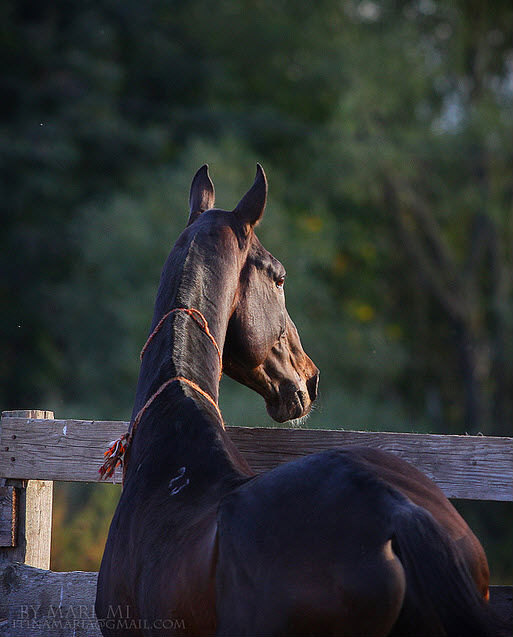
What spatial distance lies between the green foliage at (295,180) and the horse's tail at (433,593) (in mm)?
11897

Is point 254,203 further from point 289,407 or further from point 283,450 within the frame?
point 283,450

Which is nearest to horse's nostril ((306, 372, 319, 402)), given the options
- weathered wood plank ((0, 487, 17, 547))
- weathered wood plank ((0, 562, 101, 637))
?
weathered wood plank ((0, 562, 101, 637))

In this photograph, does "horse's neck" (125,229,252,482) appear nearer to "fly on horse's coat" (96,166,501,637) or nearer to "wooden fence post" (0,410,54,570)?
"fly on horse's coat" (96,166,501,637)

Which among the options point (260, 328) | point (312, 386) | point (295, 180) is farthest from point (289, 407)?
point (295, 180)

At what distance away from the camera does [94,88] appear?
59.6 ft

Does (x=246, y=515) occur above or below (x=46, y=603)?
above

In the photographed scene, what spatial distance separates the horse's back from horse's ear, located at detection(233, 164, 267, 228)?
4.97 feet

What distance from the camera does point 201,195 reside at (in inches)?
145

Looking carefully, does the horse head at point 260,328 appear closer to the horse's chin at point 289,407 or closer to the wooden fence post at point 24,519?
the horse's chin at point 289,407

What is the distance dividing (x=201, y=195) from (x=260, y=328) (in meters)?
0.73

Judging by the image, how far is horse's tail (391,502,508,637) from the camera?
1.77 metres

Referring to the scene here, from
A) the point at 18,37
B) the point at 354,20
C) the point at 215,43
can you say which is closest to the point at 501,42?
the point at 354,20

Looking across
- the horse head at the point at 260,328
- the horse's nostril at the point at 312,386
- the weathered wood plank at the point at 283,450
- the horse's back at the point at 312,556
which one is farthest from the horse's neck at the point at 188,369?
the horse's nostril at the point at 312,386

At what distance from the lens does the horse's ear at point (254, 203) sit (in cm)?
335
